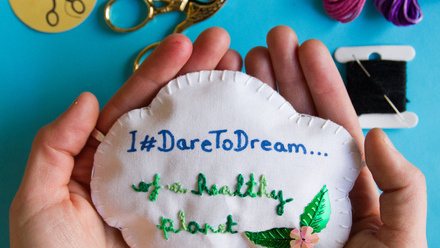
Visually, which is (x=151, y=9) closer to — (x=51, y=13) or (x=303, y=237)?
(x=51, y=13)

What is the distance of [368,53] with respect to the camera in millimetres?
984

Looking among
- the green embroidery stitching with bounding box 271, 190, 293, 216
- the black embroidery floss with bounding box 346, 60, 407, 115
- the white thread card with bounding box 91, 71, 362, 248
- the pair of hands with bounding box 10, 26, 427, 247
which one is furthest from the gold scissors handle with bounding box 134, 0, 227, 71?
the green embroidery stitching with bounding box 271, 190, 293, 216

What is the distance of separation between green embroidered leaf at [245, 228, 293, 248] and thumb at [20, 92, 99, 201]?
0.38 meters

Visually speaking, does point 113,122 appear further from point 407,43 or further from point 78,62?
point 407,43

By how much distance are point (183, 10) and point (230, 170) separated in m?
0.46

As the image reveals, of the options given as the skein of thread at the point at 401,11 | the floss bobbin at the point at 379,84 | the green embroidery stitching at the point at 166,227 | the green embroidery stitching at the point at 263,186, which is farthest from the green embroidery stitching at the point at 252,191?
the skein of thread at the point at 401,11

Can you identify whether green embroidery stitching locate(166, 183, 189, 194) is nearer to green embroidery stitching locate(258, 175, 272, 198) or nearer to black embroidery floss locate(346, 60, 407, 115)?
green embroidery stitching locate(258, 175, 272, 198)

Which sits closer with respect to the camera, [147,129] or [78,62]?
[147,129]

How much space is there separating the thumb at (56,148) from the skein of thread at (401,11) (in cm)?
74

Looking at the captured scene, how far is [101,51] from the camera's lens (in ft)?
3.27

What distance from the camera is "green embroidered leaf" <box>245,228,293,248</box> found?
0.69 m

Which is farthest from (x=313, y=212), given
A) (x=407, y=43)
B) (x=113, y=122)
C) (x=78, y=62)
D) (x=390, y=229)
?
(x=78, y=62)

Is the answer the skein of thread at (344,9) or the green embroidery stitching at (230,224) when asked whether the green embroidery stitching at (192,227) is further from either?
the skein of thread at (344,9)

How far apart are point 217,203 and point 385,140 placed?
316 mm
